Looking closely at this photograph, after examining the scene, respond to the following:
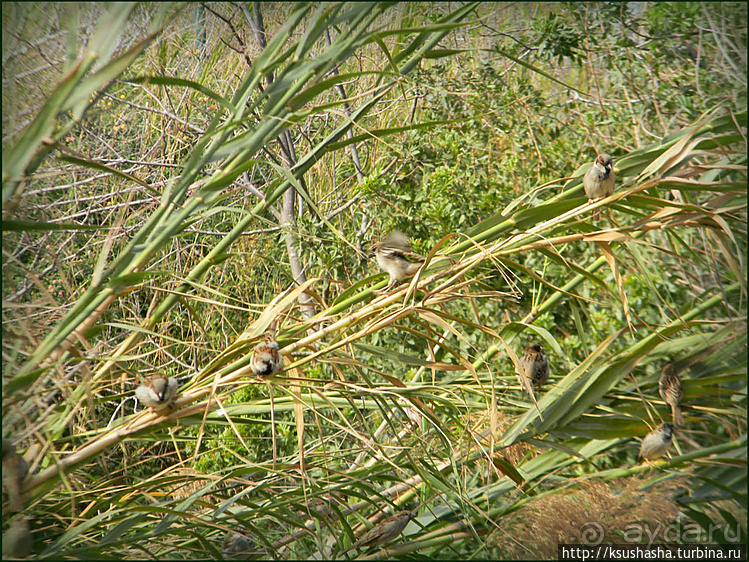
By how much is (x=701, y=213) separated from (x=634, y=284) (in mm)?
952

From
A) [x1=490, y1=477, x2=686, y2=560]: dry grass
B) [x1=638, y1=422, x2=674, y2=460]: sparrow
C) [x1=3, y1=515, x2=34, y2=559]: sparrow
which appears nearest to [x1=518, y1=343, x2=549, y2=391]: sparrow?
[x1=638, y1=422, x2=674, y2=460]: sparrow

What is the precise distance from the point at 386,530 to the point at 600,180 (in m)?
0.52

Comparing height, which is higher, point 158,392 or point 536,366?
point 158,392

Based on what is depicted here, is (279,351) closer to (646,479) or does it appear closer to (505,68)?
(646,479)

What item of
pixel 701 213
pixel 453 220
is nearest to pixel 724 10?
pixel 701 213

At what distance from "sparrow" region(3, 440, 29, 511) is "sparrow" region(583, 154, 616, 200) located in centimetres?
59

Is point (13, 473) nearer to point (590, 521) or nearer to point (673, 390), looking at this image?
point (590, 521)

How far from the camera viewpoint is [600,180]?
621 millimetres

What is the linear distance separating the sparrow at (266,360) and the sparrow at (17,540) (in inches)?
9.2

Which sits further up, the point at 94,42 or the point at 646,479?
the point at 94,42

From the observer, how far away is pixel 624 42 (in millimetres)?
1503

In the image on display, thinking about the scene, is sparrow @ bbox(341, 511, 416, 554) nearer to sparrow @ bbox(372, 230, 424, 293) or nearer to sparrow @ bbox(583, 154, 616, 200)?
sparrow @ bbox(372, 230, 424, 293)

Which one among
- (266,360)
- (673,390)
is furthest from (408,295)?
(673,390)

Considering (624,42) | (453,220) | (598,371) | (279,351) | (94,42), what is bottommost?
(598,371)
